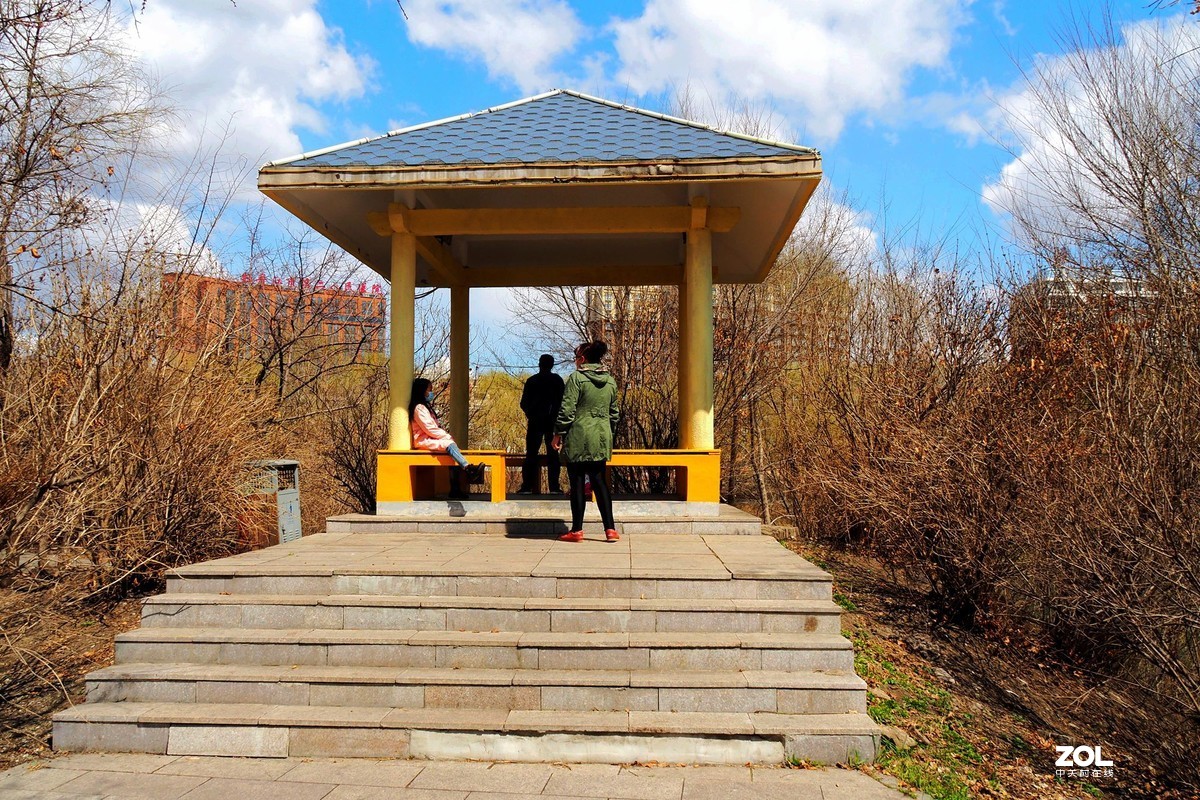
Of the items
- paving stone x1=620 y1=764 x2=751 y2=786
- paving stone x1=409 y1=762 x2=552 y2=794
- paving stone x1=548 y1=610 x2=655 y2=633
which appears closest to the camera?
paving stone x1=409 y1=762 x2=552 y2=794

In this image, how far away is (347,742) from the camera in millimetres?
4555

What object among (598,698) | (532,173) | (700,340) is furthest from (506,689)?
(532,173)

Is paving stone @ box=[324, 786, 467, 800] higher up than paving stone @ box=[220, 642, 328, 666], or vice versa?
paving stone @ box=[220, 642, 328, 666]

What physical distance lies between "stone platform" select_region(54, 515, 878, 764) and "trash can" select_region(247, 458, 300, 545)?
121 inches

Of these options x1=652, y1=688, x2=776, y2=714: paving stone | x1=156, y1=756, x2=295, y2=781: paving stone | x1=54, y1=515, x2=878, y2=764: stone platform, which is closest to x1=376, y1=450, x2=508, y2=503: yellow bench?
x1=54, y1=515, x2=878, y2=764: stone platform

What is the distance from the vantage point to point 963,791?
4395 millimetres

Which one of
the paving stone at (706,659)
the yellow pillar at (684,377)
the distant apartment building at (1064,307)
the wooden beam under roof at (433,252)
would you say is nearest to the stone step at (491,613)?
the paving stone at (706,659)

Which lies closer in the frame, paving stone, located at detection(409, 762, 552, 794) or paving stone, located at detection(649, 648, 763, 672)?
paving stone, located at detection(409, 762, 552, 794)

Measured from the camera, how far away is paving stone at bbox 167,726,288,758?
4.60 meters

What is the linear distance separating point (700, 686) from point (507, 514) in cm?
382

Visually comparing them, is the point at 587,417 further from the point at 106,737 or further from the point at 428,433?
the point at 106,737

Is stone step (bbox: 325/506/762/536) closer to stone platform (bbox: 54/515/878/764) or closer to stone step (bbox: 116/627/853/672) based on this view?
stone platform (bbox: 54/515/878/764)

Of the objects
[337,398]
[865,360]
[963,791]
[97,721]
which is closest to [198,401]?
[97,721]

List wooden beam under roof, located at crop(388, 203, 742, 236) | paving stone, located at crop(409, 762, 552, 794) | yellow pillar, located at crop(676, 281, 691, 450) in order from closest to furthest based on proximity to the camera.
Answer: paving stone, located at crop(409, 762, 552, 794), wooden beam under roof, located at crop(388, 203, 742, 236), yellow pillar, located at crop(676, 281, 691, 450)
